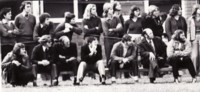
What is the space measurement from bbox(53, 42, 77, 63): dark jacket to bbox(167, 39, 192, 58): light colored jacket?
1.76 meters

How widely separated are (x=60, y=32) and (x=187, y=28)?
2.85 m

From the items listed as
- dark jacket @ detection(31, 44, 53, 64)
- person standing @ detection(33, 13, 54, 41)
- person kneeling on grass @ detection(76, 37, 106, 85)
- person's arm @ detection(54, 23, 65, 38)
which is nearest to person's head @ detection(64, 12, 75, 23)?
person's arm @ detection(54, 23, 65, 38)

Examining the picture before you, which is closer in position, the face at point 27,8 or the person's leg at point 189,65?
the person's leg at point 189,65

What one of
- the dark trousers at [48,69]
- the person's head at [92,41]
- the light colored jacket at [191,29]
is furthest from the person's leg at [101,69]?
the light colored jacket at [191,29]

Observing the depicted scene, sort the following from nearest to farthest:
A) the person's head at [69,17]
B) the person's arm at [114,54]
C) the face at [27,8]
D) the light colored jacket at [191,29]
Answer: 1. the person's arm at [114,54]
2. the person's head at [69,17]
3. the face at [27,8]
4. the light colored jacket at [191,29]

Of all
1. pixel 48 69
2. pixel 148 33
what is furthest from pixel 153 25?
pixel 48 69

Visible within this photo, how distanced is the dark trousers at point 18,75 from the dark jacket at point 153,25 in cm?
245

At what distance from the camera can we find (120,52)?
1044 cm

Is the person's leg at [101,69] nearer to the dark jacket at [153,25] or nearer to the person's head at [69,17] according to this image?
the person's head at [69,17]

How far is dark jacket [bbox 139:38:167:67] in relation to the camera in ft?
34.3

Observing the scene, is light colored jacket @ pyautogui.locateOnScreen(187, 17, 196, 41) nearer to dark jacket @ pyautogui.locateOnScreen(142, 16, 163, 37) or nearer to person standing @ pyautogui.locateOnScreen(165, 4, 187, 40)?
person standing @ pyautogui.locateOnScreen(165, 4, 187, 40)

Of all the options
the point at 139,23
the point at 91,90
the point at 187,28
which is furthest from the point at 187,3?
the point at 91,90

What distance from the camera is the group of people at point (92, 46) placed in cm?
1012

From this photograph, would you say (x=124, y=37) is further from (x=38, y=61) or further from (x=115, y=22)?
(x=38, y=61)
